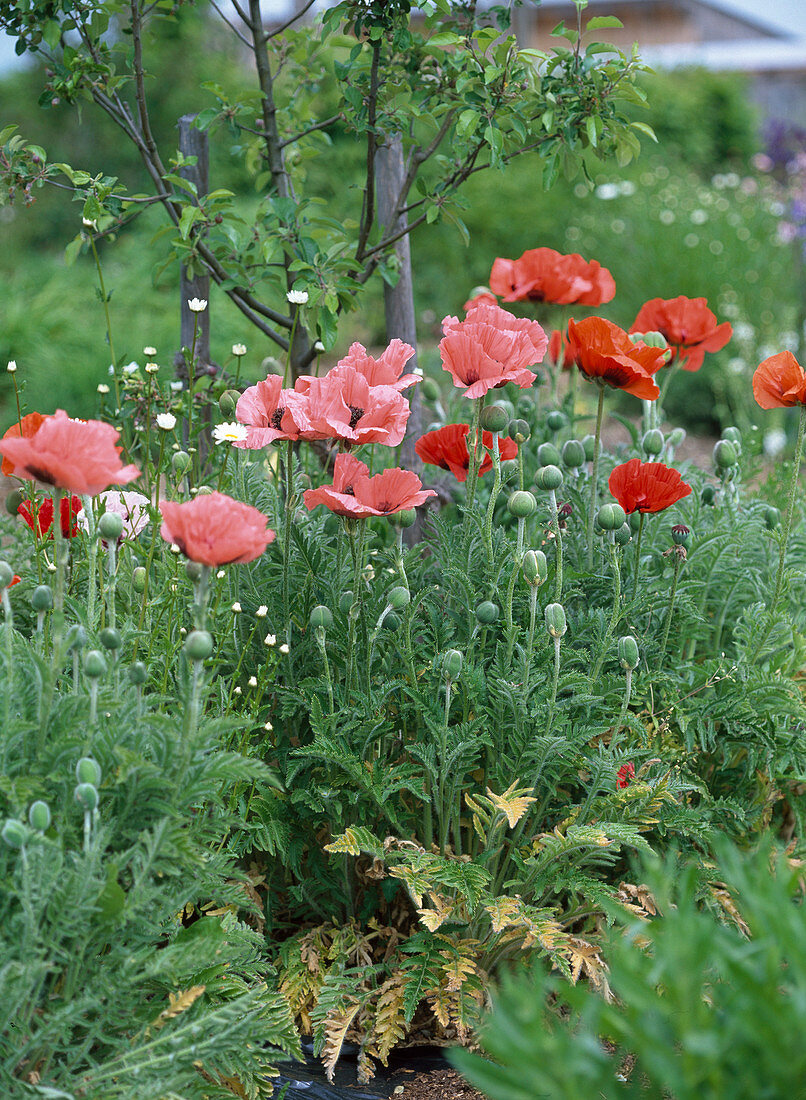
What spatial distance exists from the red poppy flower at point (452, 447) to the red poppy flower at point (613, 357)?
0.74ft

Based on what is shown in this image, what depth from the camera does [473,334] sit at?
165 centimetres

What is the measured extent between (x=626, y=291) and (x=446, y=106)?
4.88 m

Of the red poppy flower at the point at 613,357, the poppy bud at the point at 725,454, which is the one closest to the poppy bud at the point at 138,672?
the red poppy flower at the point at 613,357

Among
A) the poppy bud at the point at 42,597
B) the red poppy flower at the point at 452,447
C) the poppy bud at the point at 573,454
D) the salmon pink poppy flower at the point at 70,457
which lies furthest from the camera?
the poppy bud at the point at 573,454

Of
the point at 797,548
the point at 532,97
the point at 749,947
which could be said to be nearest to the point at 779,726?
the point at 797,548

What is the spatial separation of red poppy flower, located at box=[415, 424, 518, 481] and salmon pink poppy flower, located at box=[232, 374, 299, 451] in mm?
315

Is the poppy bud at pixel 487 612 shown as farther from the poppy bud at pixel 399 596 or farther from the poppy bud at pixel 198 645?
the poppy bud at pixel 198 645

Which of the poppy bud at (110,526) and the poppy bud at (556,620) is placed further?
the poppy bud at (556,620)

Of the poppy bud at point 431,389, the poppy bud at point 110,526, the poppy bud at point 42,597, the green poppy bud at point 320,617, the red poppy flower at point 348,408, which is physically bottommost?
the green poppy bud at point 320,617

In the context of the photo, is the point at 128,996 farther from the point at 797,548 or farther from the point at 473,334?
the point at 797,548

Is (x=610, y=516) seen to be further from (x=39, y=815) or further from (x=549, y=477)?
(x=39, y=815)

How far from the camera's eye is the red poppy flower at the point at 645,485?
5.51ft

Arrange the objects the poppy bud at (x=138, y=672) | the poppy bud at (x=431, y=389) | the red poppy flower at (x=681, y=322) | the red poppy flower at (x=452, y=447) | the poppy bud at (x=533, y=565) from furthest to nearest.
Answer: the poppy bud at (x=431, y=389), the red poppy flower at (x=681, y=322), the red poppy flower at (x=452, y=447), the poppy bud at (x=533, y=565), the poppy bud at (x=138, y=672)

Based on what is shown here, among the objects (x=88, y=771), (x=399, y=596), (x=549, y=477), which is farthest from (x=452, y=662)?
(x=88, y=771)
